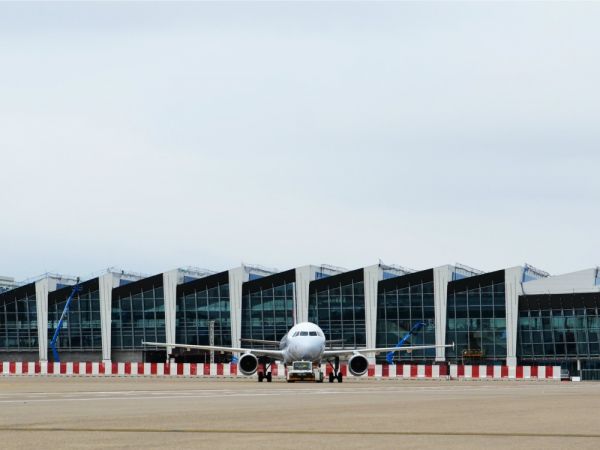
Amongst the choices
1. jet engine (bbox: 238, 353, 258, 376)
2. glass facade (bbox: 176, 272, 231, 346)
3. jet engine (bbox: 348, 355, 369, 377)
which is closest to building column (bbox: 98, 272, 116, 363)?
glass facade (bbox: 176, 272, 231, 346)

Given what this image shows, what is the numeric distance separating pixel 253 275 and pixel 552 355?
33131 mm

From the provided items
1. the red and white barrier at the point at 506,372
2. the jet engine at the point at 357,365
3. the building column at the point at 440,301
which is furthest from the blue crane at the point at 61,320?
the jet engine at the point at 357,365

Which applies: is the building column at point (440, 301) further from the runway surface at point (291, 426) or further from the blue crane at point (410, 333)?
the runway surface at point (291, 426)

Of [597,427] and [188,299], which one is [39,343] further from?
[597,427]

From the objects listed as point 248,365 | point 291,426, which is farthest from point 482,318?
point 291,426

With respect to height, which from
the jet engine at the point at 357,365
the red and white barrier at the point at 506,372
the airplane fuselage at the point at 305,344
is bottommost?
the red and white barrier at the point at 506,372

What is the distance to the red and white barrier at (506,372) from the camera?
77.1 metres

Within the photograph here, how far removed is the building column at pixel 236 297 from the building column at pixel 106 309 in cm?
1404

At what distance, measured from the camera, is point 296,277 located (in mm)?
121062

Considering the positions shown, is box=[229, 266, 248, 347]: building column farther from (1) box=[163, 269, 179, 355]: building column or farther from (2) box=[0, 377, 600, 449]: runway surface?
(2) box=[0, 377, 600, 449]: runway surface

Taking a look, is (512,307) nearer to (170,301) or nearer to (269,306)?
(269,306)

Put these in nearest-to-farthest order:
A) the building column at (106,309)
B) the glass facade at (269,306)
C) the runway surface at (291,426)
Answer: the runway surface at (291,426)
the glass facade at (269,306)
the building column at (106,309)

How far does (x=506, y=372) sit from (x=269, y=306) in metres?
48.4

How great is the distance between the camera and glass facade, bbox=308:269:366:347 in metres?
119
